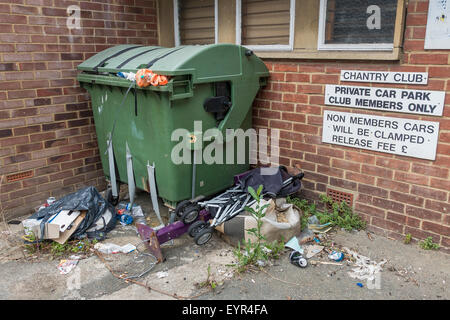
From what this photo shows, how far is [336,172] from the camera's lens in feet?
13.5

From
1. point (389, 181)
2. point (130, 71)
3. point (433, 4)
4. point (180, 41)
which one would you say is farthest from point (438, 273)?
point (180, 41)

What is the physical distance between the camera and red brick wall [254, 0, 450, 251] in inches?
132

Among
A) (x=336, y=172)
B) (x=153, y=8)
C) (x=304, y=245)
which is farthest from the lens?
(x=153, y=8)

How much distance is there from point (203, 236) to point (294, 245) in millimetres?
874

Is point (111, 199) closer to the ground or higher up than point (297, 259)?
higher up

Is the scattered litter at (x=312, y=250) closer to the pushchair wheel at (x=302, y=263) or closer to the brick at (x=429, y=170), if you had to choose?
the pushchair wheel at (x=302, y=263)

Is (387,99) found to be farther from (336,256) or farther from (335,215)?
(336,256)

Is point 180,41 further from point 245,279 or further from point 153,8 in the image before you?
point 245,279

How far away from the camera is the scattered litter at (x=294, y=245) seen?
359 cm

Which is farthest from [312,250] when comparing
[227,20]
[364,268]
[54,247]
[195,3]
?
[195,3]

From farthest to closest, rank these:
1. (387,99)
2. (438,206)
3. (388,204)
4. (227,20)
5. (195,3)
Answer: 1. (195,3)
2. (227,20)
3. (388,204)
4. (387,99)
5. (438,206)

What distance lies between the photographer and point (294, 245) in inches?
143

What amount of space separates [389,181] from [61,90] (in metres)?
3.77

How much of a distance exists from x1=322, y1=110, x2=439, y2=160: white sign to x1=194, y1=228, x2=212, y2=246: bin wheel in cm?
158
